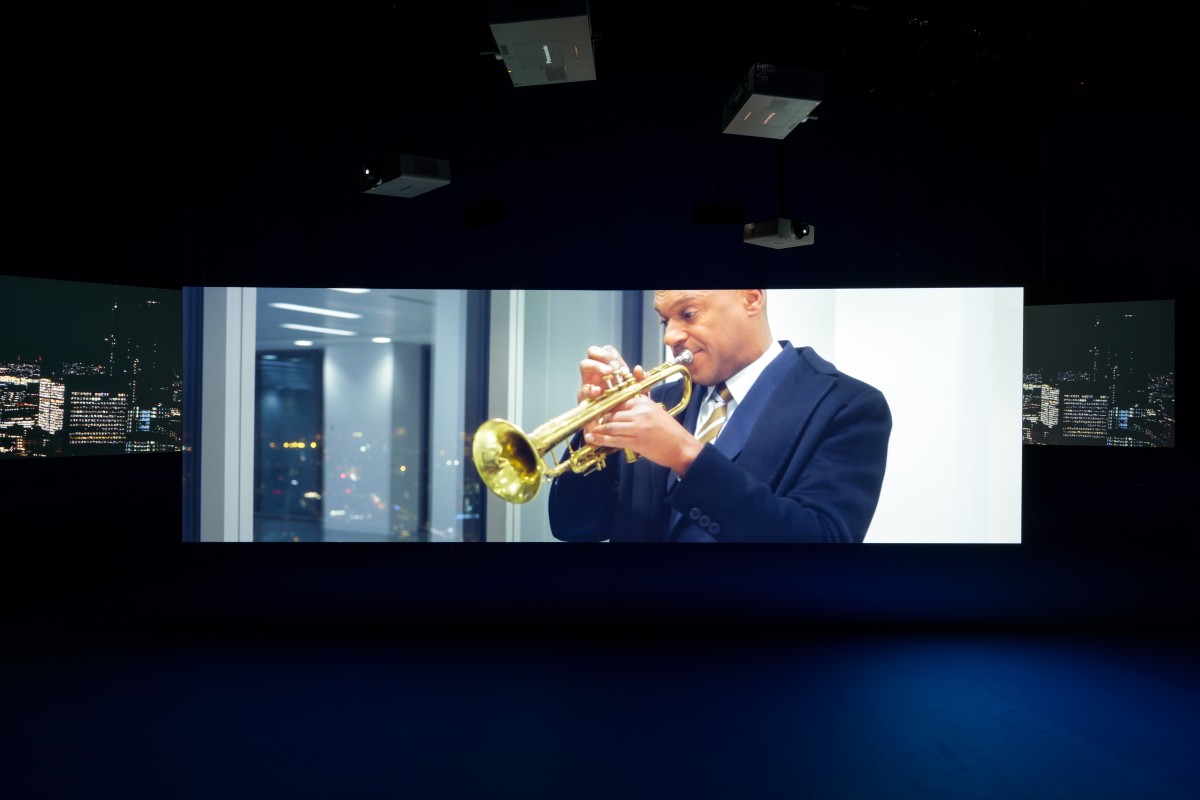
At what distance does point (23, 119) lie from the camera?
4.31m

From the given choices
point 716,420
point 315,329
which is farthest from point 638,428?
point 315,329

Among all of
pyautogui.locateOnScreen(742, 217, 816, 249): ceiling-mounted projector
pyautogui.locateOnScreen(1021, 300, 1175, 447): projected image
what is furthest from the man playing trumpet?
pyautogui.locateOnScreen(1021, 300, 1175, 447): projected image

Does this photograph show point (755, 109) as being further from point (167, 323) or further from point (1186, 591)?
point (1186, 591)

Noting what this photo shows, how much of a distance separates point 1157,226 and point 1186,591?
7.86 feet

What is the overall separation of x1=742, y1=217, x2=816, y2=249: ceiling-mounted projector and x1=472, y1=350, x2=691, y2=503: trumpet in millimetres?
780

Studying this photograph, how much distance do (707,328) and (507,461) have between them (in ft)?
4.81

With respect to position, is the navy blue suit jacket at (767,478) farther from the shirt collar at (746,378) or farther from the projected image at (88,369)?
the projected image at (88,369)

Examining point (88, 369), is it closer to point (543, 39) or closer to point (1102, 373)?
point (543, 39)

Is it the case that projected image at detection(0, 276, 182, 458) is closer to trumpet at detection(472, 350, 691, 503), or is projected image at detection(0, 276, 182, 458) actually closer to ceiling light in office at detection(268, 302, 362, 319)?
ceiling light in office at detection(268, 302, 362, 319)

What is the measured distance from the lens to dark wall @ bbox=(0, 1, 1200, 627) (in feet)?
14.5

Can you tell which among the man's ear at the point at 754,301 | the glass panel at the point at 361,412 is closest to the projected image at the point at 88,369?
the glass panel at the point at 361,412

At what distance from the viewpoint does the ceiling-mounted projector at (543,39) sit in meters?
2.68

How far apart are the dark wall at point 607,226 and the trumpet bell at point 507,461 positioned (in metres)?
0.52

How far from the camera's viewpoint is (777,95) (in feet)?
10.5
